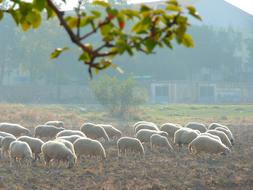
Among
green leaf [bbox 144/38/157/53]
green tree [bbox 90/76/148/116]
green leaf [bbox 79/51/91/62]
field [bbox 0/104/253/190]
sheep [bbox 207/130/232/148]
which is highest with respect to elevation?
green leaf [bbox 144/38/157/53]

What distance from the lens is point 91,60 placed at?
241 cm

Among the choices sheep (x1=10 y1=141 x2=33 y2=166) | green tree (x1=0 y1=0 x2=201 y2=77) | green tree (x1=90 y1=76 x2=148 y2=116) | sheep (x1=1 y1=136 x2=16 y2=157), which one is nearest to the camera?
green tree (x1=0 y1=0 x2=201 y2=77)

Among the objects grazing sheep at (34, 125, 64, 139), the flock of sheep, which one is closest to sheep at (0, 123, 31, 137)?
the flock of sheep

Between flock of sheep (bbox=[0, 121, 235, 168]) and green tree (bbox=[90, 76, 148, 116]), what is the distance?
1328 cm

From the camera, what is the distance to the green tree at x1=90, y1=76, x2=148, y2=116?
32.2 metres

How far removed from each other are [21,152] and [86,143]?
1656mm

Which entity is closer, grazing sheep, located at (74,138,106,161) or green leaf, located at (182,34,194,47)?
green leaf, located at (182,34,194,47)

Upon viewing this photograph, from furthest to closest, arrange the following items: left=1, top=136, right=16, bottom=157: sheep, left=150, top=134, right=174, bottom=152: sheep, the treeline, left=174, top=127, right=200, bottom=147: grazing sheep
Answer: the treeline, left=174, top=127, right=200, bottom=147: grazing sheep, left=150, top=134, right=174, bottom=152: sheep, left=1, top=136, right=16, bottom=157: sheep

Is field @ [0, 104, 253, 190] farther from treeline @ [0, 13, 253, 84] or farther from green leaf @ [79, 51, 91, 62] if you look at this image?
treeline @ [0, 13, 253, 84]

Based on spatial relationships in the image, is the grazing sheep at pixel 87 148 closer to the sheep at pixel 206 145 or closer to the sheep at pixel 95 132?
the sheep at pixel 206 145

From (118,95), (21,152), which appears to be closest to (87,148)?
(21,152)

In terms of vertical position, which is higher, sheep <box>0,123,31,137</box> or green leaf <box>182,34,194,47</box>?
green leaf <box>182,34,194,47</box>

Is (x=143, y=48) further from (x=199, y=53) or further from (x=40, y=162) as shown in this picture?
(x=199, y=53)

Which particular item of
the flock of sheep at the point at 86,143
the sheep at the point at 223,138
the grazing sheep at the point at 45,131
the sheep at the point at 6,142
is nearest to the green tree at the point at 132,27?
the flock of sheep at the point at 86,143
